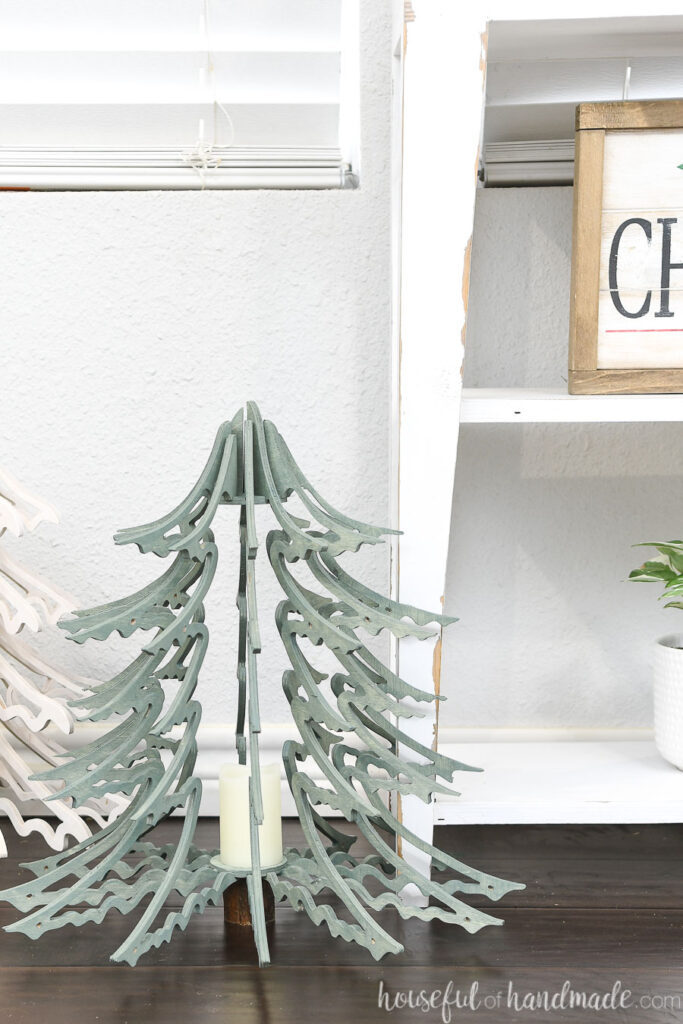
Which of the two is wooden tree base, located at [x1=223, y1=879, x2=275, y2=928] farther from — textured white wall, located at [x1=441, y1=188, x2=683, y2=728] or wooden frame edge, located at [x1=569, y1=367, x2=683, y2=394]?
wooden frame edge, located at [x1=569, y1=367, x2=683, y2=394]

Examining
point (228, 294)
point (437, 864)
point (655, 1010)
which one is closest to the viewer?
point (655, 1010)

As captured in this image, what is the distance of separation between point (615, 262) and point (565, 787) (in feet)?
1.53

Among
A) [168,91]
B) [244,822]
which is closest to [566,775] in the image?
[244,822]

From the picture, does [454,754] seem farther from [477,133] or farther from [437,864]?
[477,133]

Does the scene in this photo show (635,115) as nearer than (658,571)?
Yes

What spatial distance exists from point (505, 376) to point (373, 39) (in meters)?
0.38

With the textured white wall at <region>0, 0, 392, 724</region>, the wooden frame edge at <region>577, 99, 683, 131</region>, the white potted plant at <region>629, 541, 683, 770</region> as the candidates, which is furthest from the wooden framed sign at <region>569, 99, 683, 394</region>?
the textured white wall at <region>0, 0, 392, 724</region>

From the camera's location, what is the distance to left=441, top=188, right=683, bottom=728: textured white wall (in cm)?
105

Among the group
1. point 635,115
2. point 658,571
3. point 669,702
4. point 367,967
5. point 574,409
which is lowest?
point 367,967

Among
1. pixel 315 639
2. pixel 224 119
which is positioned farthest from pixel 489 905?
pixel 224 119

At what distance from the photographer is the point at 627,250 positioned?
2.62 ft

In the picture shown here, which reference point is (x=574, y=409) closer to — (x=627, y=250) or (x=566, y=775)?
(x=627, y=250)

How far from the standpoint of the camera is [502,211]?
3.41 feet

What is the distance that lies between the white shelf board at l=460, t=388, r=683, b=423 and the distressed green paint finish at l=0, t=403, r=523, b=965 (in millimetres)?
138
